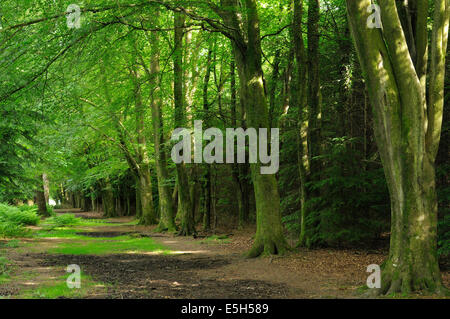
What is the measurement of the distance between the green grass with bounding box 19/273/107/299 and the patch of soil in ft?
1.24

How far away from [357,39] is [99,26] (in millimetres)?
5816

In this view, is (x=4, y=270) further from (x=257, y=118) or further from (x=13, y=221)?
(x=13, y=221)

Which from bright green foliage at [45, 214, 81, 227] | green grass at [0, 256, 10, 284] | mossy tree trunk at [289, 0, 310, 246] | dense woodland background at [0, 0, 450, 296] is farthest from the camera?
bright green foliage at [45, 214, 81, 227]

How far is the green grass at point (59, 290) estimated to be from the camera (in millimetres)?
7268

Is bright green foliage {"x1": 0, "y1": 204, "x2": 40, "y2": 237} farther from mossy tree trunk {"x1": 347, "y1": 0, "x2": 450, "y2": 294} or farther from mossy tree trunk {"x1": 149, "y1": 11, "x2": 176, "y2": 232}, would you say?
mossy tree trunk {"x1": 347, "y1": 0, "x2": 450, "y2": 294}

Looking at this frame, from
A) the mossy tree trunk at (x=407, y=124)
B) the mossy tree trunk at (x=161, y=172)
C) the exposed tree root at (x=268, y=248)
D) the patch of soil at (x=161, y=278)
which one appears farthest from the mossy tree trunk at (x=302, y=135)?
the mossy tree trunk at (x=161, y=172)

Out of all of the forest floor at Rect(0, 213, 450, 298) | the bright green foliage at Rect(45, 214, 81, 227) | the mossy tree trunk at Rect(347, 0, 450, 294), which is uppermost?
the mossy tree trunk at Rect(347, 0, 450, 294)

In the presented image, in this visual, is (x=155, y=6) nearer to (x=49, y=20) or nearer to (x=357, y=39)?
(x=49, y=20)

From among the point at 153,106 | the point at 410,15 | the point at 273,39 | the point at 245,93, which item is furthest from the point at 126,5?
the point at 153,106

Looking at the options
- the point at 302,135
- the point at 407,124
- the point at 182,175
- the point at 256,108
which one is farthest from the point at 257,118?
the point at 182,175

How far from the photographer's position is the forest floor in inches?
309

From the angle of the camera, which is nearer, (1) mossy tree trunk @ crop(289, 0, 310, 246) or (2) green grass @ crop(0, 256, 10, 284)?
(2) green grass @ crop(0, 256, 10, 284)

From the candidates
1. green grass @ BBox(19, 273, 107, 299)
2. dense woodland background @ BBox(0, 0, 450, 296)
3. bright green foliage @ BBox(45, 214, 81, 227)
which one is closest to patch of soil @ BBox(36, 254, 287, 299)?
green grass @ BBox(19, 273, 107, 299)

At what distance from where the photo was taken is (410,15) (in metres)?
7.58
